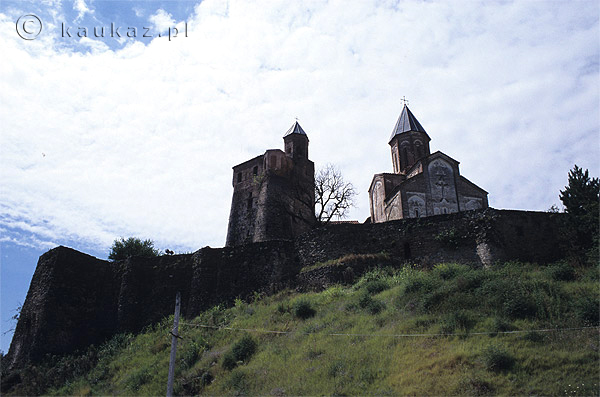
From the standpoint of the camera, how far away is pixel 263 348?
57.6 ft

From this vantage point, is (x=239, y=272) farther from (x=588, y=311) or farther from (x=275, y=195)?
(x=588, y=311)

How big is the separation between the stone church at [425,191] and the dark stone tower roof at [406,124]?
9.53 feet

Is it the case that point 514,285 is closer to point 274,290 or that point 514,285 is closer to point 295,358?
point 295,358

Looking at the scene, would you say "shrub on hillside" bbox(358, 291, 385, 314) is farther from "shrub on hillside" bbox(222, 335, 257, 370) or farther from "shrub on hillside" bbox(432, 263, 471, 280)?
"shrub on hillside" bbox(222, 335, 257, 370)

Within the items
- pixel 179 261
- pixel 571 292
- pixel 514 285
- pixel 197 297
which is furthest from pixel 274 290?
pixel 571 292

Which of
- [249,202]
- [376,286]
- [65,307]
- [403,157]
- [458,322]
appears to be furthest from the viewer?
[403,157]

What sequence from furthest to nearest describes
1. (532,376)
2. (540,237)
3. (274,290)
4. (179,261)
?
(179,261) → (274,290) → (540,237) → (532,376)

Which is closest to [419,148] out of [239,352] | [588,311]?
[588,311]

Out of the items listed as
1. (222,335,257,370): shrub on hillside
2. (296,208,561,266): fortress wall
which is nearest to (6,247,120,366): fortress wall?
(222,335,257,370): shrub on hillside

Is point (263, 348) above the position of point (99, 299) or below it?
below

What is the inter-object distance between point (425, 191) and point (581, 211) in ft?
43.4

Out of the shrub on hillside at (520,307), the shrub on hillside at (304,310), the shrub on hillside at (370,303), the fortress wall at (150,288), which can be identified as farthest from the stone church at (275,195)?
the shrub on hillside at (520,307)

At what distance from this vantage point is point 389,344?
15.2m

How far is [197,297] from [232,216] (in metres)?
12.6
